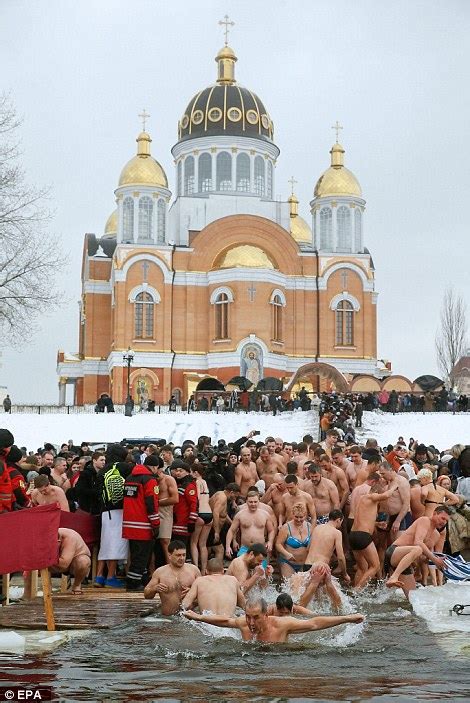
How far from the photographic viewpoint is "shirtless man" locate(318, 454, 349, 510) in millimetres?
14086

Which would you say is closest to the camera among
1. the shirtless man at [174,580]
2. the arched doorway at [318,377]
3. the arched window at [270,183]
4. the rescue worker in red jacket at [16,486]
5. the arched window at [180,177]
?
the shirtless man at [174,580]

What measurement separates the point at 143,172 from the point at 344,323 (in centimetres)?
1292

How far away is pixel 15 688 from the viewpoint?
23.2 ft

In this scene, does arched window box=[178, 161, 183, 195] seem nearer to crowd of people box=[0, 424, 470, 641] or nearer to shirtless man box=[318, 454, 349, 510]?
crowd of people box=[0, 424, 470, 641]

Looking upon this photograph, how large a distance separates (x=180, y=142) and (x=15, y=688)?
172ft

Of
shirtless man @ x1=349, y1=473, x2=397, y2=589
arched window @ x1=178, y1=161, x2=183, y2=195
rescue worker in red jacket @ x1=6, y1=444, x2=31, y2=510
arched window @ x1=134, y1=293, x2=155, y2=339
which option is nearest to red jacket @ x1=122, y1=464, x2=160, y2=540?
rescue worker in red jacket @ x1=6, y1=444, x2=31, y2=510

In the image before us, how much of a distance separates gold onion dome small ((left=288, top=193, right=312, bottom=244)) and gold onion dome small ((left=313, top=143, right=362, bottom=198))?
589 centimetres

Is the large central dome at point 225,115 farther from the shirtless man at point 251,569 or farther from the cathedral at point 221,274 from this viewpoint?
the shirtless man at point 251,569

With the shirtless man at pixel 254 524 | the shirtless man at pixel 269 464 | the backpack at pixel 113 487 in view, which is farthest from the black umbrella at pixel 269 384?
the backpack at pixel 113 487

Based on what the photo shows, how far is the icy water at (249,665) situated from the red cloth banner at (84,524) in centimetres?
220

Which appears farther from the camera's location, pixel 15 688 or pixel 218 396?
pixel 218 396

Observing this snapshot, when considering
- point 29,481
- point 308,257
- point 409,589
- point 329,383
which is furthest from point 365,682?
point 308,257

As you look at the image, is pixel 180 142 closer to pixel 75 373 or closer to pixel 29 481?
pixel 75 373

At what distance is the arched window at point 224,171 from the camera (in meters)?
57.1
